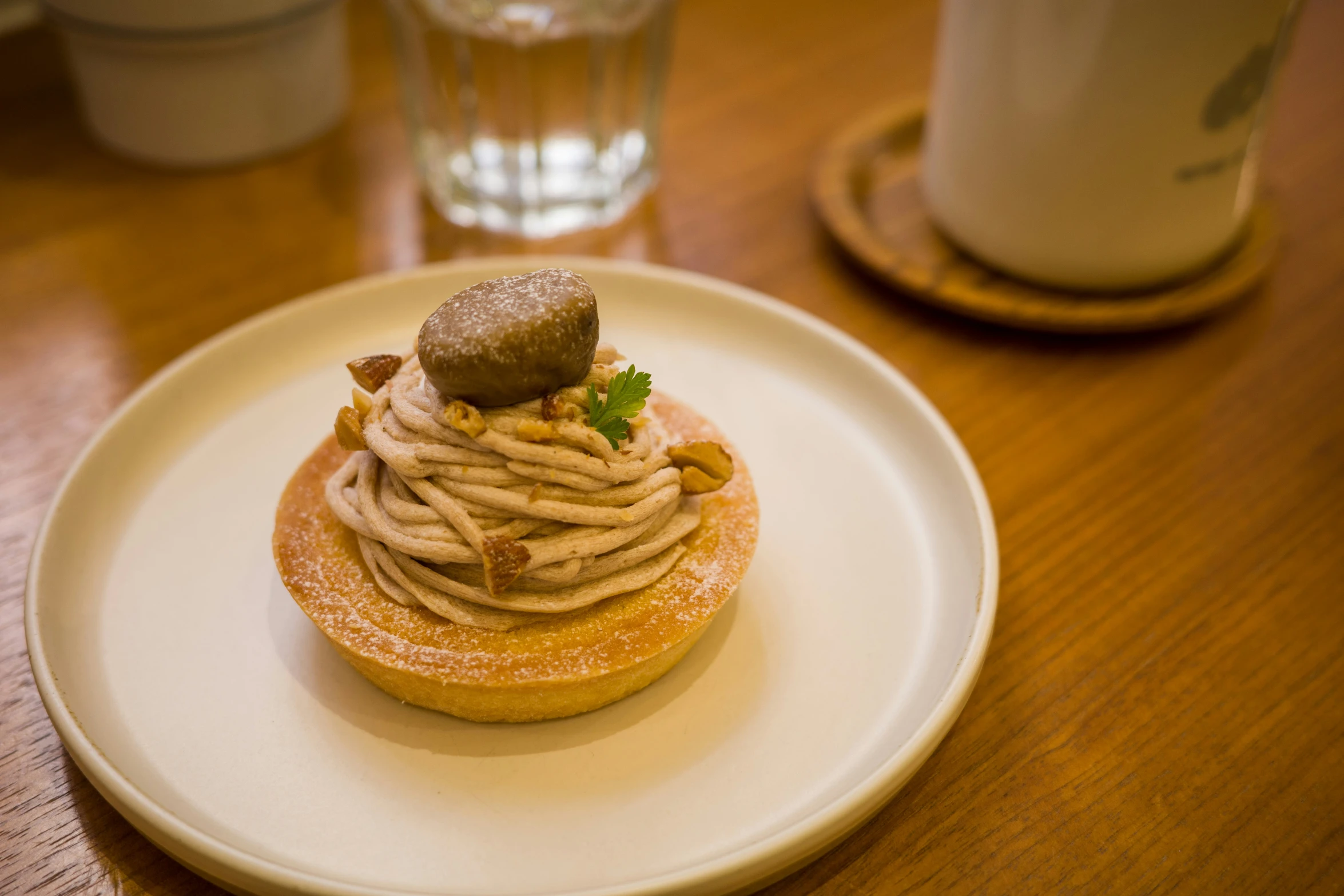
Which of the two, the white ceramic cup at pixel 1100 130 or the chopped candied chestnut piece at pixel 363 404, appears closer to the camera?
the chopped candied chestnut piece at pixel 363 404

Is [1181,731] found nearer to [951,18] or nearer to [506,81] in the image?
[951,18]

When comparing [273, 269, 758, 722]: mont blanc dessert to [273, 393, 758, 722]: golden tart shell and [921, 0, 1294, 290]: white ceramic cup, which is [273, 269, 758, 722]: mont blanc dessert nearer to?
[273, 393, 758, 722]: golden tart shell

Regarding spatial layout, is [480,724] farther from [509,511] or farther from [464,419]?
[464,419]

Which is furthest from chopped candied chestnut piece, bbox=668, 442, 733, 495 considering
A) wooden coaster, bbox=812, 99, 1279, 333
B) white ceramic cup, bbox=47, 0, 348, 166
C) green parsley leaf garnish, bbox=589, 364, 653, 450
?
white ceramic cup, bbox=47, 0, 348, 166

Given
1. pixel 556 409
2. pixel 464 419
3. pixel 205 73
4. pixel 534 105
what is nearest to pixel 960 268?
pixel 534 105

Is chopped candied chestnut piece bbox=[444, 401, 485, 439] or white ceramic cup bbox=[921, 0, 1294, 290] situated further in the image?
white ceramic cup bbox=[921, 0, 1294, 290]

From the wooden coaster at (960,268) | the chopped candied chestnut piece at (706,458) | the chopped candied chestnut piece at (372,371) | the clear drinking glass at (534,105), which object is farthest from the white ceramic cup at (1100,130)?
the chopped candied chestnut piece at (372,371)

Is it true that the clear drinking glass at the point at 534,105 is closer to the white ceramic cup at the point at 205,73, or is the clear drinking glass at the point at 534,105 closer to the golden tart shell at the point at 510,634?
the white ceramic cup at the point at 205,73
